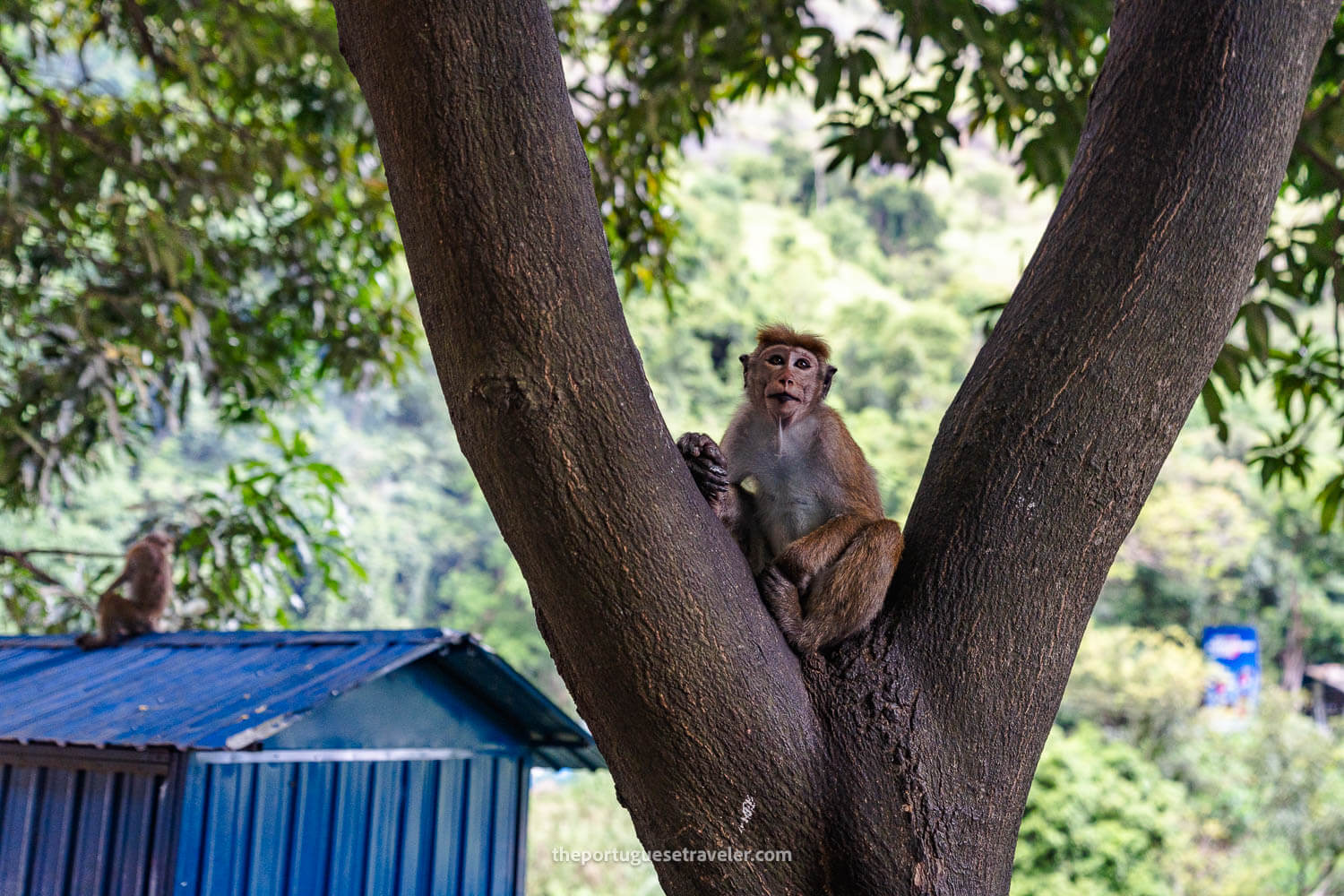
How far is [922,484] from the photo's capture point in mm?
1972

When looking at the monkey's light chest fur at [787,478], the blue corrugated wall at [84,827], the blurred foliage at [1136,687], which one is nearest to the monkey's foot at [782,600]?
the monkey's light chest fur at [787,478]

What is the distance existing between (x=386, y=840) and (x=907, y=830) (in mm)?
1853

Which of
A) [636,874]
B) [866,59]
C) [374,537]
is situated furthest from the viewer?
[374,537]

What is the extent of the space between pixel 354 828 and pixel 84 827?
652 millimetres

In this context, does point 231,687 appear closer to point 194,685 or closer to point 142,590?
point 194,685

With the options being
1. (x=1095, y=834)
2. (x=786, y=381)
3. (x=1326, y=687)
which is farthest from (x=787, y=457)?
(x=1326, y=687)

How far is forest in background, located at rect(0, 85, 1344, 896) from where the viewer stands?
45.3ft

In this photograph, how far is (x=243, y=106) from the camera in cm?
663

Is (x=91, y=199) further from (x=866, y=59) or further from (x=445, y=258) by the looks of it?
(x=445, y=258)

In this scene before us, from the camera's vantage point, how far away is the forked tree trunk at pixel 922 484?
1.54 m

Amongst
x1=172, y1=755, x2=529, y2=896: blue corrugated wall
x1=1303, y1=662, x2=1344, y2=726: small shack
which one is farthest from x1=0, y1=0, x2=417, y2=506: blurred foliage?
x1=1303, y1=662, x2=1344, y2=726: small shack

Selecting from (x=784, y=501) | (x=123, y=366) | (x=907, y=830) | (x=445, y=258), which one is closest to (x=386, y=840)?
(x=784, y=501)

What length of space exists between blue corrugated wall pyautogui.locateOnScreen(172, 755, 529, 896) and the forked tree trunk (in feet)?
4.62

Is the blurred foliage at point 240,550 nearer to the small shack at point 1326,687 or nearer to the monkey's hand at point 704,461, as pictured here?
the monkey's hand at point 704,461
